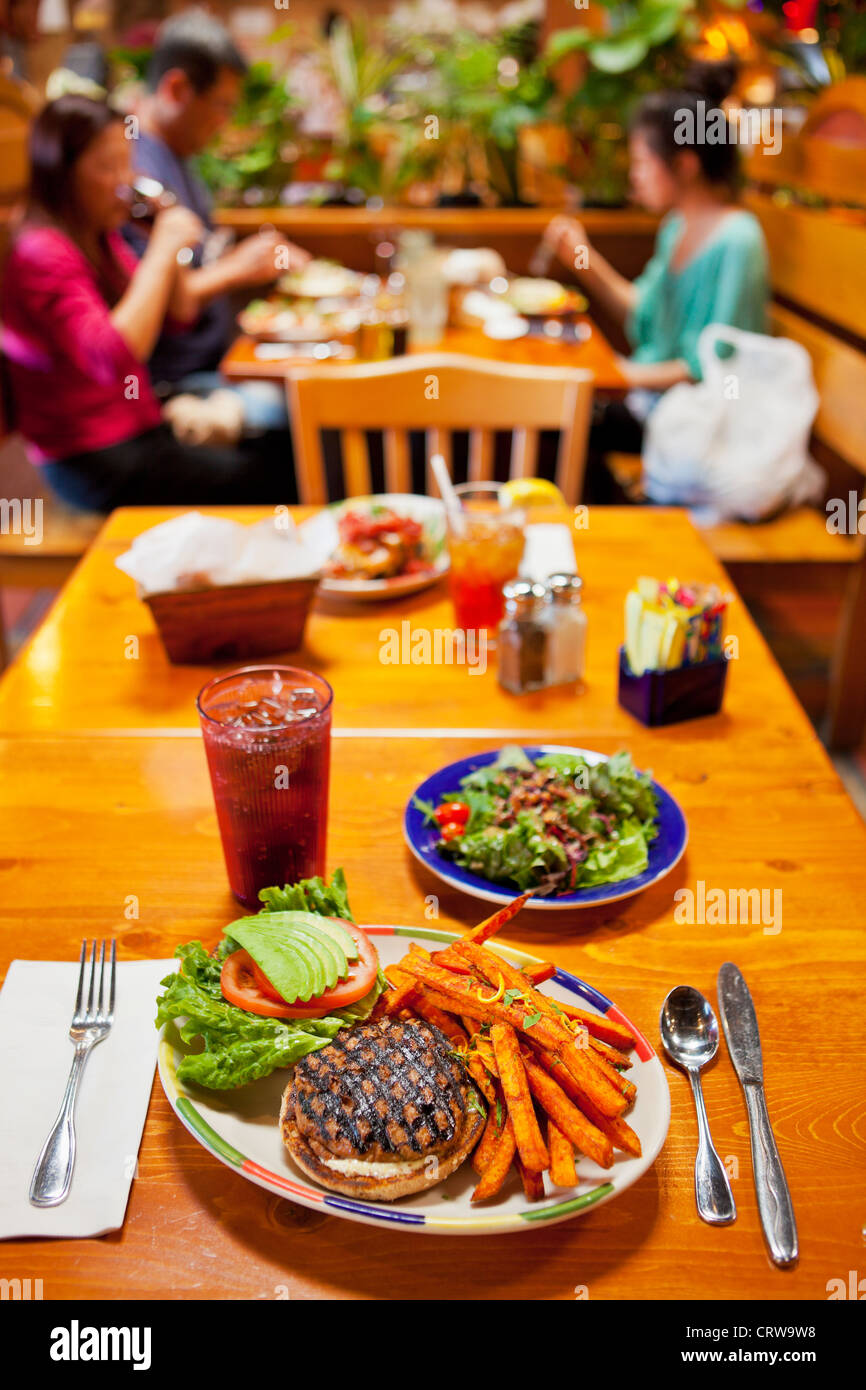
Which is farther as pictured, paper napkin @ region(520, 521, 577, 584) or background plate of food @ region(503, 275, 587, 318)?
background plate of food @ region(503, 275, 587, 318)

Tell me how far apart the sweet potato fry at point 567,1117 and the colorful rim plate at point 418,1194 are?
0.07 feet

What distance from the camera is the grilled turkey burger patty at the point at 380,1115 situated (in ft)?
2.44

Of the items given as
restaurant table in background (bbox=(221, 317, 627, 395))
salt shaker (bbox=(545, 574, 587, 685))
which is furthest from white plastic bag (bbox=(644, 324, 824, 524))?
salt shaker (bbox=(545, 574, 587, 685))

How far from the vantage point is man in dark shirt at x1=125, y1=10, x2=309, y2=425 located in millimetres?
3717

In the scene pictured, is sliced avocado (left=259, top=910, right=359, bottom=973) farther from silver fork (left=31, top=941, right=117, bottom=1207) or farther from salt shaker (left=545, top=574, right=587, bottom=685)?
salt shaker (left=545, top=574, right=587, bottom=685)

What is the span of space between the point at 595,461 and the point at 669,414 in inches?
32.9

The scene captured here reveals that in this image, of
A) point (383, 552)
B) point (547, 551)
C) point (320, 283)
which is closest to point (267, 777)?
point (383, 552)

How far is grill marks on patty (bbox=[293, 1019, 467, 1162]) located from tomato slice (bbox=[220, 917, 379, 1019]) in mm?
35

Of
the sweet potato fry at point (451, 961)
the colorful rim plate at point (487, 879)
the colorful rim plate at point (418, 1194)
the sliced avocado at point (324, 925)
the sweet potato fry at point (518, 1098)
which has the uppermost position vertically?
the sliced avocado at point (324, 925)

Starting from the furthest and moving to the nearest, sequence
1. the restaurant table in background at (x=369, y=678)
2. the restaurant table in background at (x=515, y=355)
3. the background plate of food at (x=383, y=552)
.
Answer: the restaurant table in background at (x=515, y=355), the background plate of food at (x=383, y=552), the restaurant table in background at (x=369, y=678)

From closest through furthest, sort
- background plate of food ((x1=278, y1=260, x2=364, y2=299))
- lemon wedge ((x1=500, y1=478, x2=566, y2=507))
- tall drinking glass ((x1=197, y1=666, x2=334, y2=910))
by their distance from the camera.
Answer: tall drinking glass ((x1=197, y1=666, x2=334, y2=910)) → lemon wedge ((x1=500, y1=478, x2=566, y2=507)) → background plate of food ((x1=278, y1=260, x2=364, y2=299))

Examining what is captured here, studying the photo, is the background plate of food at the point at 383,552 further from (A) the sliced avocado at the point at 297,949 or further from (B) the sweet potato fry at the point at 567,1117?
(B) the sweet potato fry at the point at 567,1117

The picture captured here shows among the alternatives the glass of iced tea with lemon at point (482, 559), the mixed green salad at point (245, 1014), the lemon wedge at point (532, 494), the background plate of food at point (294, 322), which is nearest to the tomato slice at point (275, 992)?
the mixed green salad at point (245, 1014)
